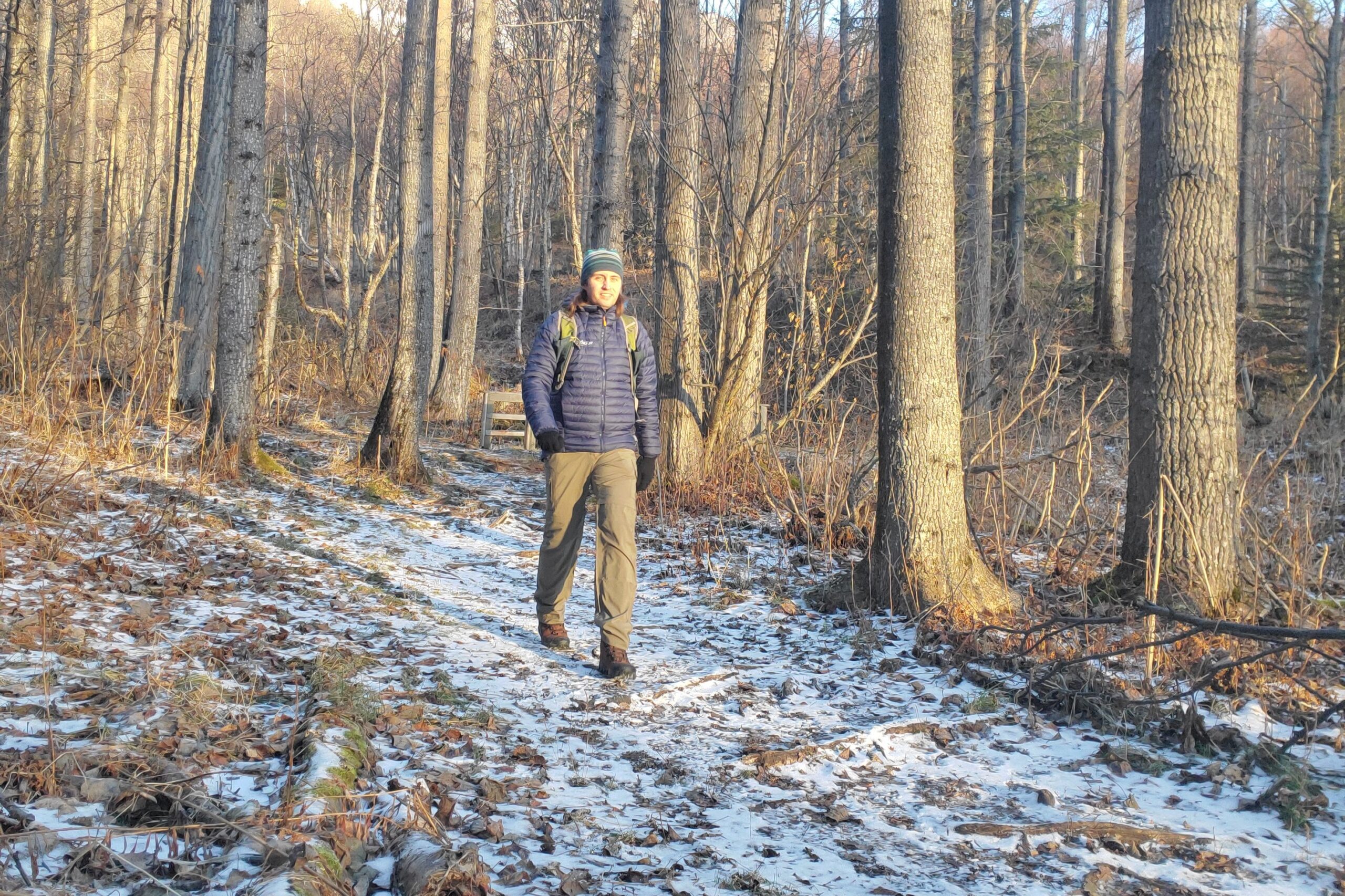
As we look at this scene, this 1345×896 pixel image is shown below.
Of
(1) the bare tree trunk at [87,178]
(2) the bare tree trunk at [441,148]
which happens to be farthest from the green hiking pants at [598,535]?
(1) the bare tree trunk at [87,178]

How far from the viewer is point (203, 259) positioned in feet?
38.7

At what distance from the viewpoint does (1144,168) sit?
555 cm

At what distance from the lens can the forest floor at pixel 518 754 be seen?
9.30 ft

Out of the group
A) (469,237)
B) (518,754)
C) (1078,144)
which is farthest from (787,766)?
(1078,144)

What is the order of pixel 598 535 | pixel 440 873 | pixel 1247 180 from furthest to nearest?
pixel 1247 180 → pixel 598 535 → pixel 440 873

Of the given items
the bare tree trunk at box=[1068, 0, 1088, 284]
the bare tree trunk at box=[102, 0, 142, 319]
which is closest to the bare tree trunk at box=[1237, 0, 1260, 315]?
the bare tree trunk at box=[1068, 0, 1088, 284]

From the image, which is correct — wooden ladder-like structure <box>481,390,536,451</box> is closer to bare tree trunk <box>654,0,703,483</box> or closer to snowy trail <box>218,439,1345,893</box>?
bare tree trunk <box>654,0,703,483</box>

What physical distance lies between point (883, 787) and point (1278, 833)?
4.42ft

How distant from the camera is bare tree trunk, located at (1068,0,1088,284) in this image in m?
23.1

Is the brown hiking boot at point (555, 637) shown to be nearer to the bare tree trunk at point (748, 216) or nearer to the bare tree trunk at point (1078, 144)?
the bare tree trunk at point (748, 216)

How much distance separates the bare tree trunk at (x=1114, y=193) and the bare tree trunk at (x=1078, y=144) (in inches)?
27.5

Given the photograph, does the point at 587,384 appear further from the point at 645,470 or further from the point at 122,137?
the point at 122,137

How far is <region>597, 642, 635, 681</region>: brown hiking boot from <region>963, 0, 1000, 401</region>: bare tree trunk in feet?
28.7

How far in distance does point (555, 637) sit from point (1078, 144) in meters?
22.2
